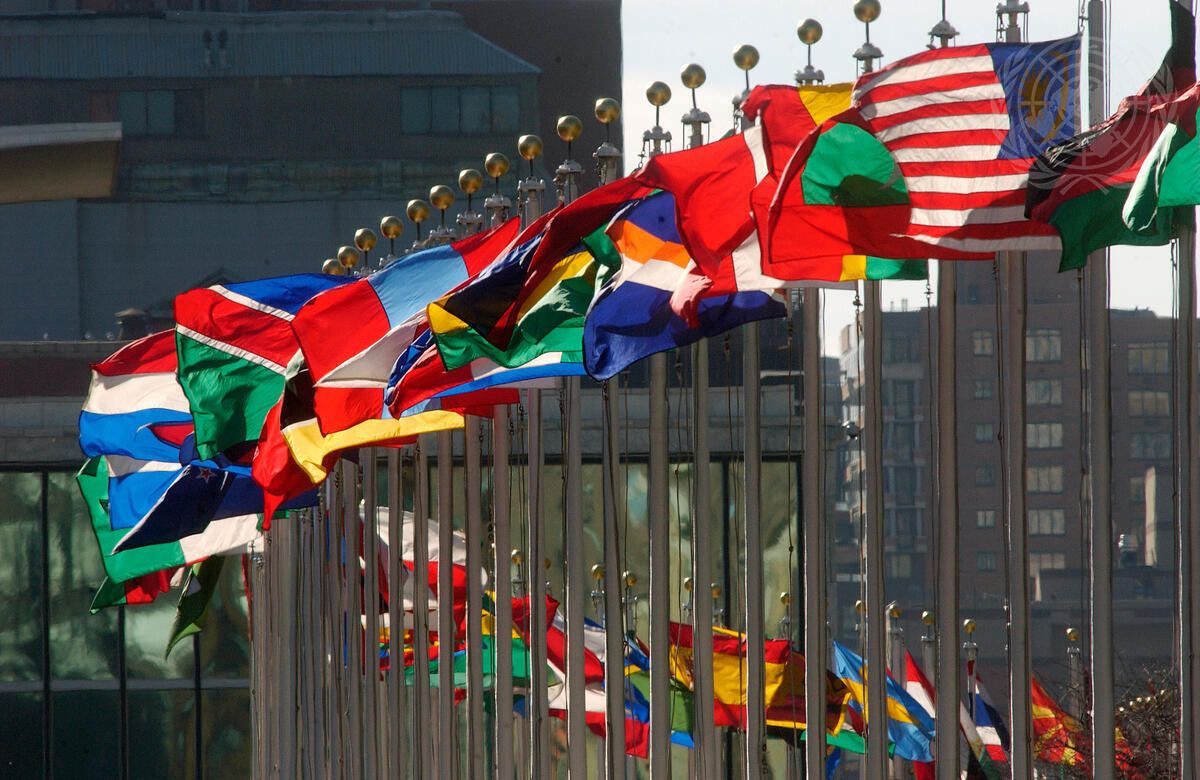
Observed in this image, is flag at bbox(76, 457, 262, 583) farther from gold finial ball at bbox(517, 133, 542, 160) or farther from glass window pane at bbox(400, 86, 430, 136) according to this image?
glass window pane at bbox(400, 86, 430, 136)

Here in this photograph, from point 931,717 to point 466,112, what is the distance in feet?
161

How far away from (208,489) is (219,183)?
4921 cm

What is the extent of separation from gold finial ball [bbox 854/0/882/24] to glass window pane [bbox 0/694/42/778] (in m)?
37.3

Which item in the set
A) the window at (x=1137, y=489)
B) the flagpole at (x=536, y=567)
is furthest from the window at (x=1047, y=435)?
the flagpole at (x=536, y=567)

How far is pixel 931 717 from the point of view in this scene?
30.6 metres

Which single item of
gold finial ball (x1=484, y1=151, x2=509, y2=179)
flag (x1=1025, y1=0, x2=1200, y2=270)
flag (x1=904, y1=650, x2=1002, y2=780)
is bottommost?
flag (x1=904, y1=650, x2=1002, y2=780)

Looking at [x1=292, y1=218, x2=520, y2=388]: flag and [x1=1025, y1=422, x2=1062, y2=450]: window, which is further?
[x1=1025, y1=422, x2=1062, y2=450]: window

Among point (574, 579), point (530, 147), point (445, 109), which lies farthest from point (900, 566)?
point (530, 147)

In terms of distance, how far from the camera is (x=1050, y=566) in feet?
522

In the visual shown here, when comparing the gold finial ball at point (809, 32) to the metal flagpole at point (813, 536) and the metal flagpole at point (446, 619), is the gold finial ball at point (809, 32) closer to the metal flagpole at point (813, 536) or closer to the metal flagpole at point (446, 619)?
the metal flagpole at point (813, 536)

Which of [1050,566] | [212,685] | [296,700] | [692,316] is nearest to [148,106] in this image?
[212,685]

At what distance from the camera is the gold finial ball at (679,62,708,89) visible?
53.4ft

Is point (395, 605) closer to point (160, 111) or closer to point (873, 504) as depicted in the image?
point (873, 504)

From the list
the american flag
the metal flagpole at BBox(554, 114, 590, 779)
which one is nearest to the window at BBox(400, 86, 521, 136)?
the metal flagpole at BBox(554, 114, 590, 779)
